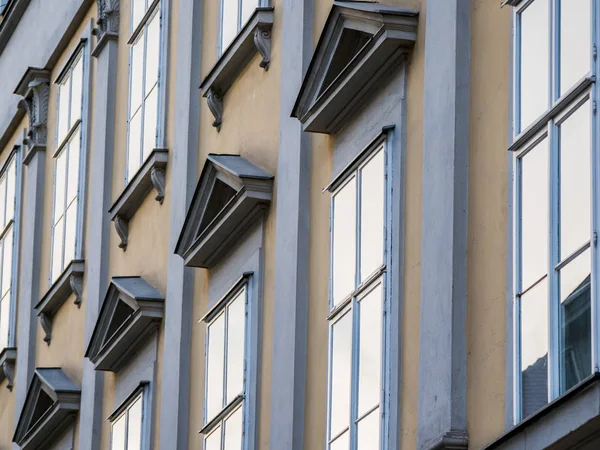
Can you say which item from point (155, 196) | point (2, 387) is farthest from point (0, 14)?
point (155, 196)

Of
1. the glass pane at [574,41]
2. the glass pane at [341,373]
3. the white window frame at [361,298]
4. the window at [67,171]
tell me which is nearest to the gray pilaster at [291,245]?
the white window frame at [361,298]

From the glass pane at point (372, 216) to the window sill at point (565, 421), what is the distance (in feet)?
8.30

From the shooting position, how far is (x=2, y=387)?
2073 centimetres

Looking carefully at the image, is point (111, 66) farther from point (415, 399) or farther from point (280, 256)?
point (415, 399)

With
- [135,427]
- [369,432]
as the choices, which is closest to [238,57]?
[135,427]

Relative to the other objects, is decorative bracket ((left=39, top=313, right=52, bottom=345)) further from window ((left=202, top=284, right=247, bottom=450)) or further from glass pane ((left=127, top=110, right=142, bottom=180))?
window ((left=202, top=284, right=247, bottom=450))

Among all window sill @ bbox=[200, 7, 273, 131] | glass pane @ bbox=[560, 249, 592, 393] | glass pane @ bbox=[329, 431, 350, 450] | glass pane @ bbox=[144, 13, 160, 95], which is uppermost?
glass pane @ bbox=[144, 13, 160, 95]

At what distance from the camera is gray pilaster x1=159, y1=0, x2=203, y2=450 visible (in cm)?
1372

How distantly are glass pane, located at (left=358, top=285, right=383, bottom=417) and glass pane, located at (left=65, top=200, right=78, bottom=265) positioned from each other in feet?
26.5

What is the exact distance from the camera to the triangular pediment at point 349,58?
10055 mm

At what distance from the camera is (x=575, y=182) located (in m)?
7.80

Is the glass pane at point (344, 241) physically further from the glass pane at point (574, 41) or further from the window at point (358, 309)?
the glass pane at point (574, 41)

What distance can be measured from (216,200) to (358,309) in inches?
127

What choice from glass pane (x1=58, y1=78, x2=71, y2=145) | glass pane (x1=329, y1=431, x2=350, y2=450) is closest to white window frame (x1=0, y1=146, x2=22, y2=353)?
glass pane (x1=58, y1=78, x2=71, y2=145)
